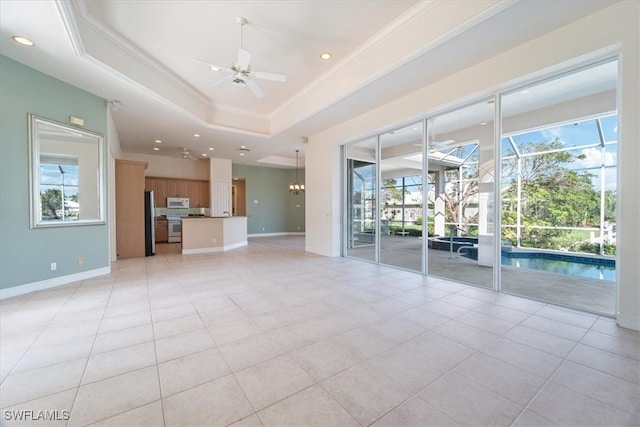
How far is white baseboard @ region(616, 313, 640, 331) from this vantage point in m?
2.57

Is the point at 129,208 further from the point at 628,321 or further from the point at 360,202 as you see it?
the point at 628,321

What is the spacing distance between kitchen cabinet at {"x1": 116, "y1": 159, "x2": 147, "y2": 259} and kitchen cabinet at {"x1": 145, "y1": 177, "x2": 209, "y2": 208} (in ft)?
12.2

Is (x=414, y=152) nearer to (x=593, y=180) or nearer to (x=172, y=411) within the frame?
(x=593, y=180)

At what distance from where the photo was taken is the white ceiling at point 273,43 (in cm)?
293

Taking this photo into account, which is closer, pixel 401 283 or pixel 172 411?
pixel 172 411

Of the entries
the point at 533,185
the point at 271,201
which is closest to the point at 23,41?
the point at 533,185

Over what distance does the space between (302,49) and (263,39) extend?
24.9 inches

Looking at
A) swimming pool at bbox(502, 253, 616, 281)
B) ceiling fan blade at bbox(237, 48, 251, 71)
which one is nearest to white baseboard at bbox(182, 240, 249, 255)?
ceiling fan blade at bbox(237, 48, 251, 71)

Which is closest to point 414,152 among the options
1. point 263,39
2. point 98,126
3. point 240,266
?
point 263,39

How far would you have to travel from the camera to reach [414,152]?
19.0ft

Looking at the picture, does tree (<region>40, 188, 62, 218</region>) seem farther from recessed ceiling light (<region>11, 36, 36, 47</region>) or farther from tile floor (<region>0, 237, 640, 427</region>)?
recessed ceiling light (<region>11, 36, 36, 47</region>)

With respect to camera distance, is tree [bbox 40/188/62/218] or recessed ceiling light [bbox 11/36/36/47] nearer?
recessed ceiling light [bbox 11/36/36/47]

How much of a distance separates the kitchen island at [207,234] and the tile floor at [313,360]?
3.69 metres

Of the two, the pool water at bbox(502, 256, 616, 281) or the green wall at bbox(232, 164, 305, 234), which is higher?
the green wall at bbox(232, 164, 305, 234)
